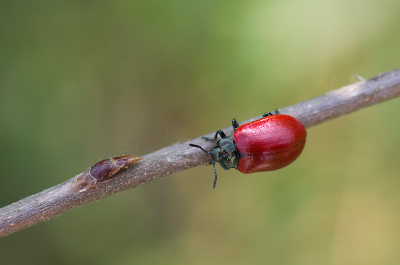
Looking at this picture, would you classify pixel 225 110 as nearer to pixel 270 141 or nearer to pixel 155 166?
pixel 270 141

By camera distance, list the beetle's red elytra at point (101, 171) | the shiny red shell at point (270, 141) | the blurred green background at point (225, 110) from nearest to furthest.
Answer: the beetle's red elytra at point (101, 171) < the shiny red shell at point (270, 141) < the blurred green background at point (225, 110)

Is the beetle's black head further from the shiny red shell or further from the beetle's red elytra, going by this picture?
the beetle's red elytra

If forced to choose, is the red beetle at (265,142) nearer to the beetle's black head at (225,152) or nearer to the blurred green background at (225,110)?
the beetle's black head at (225,152)

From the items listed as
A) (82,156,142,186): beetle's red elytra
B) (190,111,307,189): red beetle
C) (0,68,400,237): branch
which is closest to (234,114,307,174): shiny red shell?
(190,111,307,189): red beetle

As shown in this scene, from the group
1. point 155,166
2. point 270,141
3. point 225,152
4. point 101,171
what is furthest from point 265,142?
point 101,171

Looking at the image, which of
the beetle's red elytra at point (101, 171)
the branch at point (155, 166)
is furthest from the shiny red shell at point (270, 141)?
the beetle's red elytra at point (101, 171)

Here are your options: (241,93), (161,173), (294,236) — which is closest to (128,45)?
(241,93)

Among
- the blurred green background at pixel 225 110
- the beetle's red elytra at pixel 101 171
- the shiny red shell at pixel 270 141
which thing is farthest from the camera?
the blurred green background at pixel 225 110
